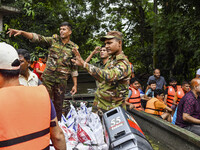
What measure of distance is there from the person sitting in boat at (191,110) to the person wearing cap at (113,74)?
145 centimetres

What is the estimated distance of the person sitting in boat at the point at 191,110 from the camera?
11.1ft

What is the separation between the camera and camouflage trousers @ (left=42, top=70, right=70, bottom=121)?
347cm

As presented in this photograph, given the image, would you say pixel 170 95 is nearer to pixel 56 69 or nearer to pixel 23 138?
pixel 56 69

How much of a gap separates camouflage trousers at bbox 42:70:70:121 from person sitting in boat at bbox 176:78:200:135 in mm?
2214

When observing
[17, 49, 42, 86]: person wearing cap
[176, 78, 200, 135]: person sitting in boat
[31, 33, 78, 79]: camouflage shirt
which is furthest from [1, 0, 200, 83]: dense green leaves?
[176, 78, 200, 135]: person sitting in boat

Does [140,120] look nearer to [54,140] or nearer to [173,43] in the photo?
[54,140]

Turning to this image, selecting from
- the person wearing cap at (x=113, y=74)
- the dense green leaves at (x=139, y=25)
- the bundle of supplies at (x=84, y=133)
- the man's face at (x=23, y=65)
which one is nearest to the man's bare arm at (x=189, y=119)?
the person wearing cap at (x=113, y=74)

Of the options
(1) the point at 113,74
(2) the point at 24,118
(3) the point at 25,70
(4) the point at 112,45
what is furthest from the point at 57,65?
(2) the point at 24,118

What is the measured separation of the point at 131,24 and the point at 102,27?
236 centimetres

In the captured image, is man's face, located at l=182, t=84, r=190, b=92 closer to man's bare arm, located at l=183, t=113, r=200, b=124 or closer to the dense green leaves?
the dense green leaves

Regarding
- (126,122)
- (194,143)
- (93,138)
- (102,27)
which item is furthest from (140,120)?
(102,27)

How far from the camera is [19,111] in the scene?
1160mm

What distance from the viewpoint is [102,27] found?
52.6 feet

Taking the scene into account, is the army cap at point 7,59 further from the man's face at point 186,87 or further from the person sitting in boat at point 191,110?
the man's face at point 186,87
